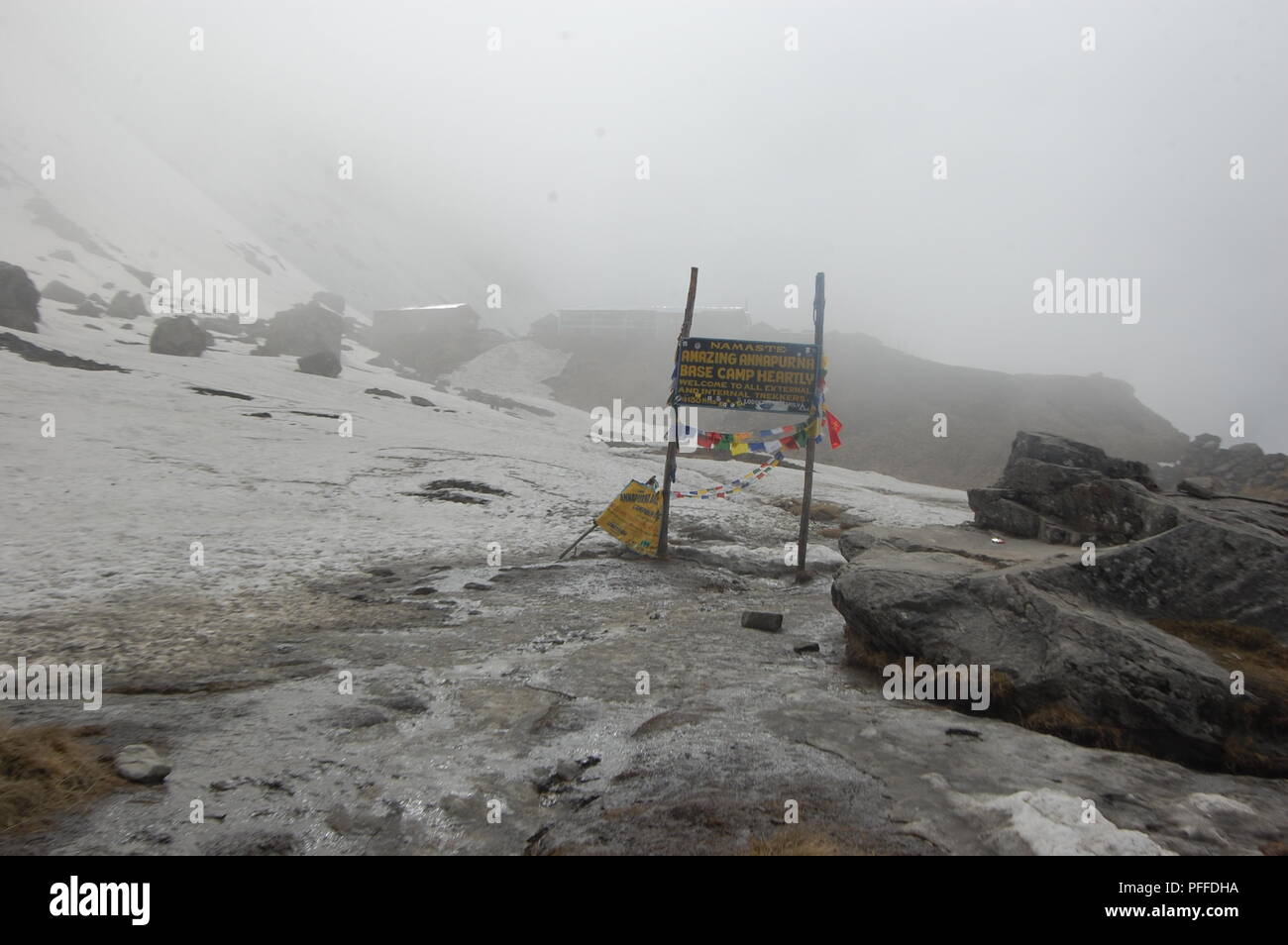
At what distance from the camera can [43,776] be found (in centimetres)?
452

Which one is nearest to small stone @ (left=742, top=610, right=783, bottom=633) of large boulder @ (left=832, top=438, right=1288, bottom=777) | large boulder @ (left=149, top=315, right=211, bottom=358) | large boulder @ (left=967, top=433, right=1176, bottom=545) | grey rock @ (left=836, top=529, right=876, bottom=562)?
large boulder @ (left=832, top=438, right=1288, bottom=777)

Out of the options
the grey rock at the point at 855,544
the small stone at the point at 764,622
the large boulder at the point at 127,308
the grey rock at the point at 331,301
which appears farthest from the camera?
the grey rock at the point at 331,301

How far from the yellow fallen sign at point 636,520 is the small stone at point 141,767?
10.2 metres

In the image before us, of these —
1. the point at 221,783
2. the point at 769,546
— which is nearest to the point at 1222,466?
the point at 769,546

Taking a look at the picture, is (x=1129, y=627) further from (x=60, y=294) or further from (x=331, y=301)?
(x=331, y=301)

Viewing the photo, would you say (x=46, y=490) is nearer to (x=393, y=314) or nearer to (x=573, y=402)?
(x=573, y=402)

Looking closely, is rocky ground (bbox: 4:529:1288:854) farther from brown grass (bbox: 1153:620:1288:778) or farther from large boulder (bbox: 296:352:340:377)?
large boulder (bbox: 296:352:340:377)

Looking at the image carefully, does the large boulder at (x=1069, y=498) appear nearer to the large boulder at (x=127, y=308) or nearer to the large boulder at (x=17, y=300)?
the large boulder at (x=17, y=300)

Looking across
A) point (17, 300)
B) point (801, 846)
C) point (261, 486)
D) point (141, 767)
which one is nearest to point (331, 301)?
point (17, 300)

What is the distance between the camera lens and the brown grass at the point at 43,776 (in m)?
4.12

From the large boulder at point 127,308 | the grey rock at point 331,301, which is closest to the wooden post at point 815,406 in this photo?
the large boulder at point 127,308

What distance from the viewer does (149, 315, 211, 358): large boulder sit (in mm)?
41125

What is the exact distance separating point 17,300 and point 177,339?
7337mm

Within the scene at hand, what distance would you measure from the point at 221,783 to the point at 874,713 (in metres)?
5.47
